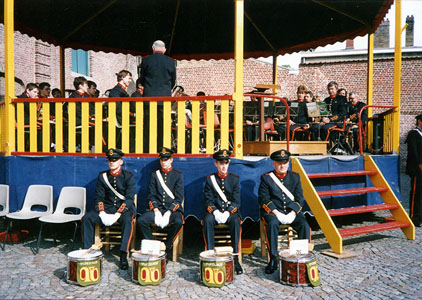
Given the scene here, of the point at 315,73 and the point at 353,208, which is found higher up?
the point at 315,73

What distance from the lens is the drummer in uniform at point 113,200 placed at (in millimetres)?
5133

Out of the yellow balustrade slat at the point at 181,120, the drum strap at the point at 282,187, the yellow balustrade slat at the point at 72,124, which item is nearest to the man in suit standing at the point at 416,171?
the drum strap at the point at 282,187

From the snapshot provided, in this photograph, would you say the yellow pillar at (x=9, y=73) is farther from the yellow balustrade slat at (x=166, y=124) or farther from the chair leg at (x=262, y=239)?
the chair leg at (x=262, y=239)

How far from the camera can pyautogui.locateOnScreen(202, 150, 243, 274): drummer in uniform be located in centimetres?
494

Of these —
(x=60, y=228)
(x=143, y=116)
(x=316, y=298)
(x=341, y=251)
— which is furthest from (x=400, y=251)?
(x=60, y=228)

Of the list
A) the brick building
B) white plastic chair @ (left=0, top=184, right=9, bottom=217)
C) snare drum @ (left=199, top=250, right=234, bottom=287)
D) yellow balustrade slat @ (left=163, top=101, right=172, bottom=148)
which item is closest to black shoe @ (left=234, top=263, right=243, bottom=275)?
snare drum @ (left=199, top=250, right=234, bottom=287)

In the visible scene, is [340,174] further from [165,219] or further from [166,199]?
[165,219]

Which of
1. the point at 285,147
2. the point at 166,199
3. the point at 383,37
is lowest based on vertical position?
the point at 166,199

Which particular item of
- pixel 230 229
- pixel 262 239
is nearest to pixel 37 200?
pixel 230 229

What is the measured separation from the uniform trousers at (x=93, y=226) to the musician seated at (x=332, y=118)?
4.34m

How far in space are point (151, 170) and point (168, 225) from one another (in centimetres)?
96

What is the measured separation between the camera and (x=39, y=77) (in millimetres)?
13891

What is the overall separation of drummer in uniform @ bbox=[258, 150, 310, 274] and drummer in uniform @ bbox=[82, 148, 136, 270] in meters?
1.73

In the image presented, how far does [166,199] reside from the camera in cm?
538
